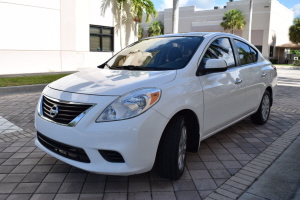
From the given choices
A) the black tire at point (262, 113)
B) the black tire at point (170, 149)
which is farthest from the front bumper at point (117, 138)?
the black tire at point (262, 113)

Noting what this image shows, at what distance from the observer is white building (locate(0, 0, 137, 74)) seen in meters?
13.1

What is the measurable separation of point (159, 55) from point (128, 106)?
1316mm

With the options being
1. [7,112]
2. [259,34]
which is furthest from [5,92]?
[259,34]

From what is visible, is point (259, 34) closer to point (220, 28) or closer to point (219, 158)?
point (220, 28)

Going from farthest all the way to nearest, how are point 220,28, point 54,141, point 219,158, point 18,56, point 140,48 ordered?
point 220,28, point 18,56, point 140,48, point 219,158, point 54,141

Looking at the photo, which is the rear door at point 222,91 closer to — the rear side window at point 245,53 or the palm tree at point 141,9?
the rear side window at point 245,53

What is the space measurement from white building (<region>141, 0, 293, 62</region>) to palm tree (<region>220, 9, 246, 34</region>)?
1113mm

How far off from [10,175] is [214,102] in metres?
2.57

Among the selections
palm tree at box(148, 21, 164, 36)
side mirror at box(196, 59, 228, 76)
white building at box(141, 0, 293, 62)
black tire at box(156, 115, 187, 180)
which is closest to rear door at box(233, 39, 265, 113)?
side mirror at box(196, 59, 228, 76)

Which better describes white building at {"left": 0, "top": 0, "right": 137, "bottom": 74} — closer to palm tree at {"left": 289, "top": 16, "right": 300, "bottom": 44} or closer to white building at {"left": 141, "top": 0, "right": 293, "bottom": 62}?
white building at {"left": 141, "top": 0, "right": 293, "bottom": 62}

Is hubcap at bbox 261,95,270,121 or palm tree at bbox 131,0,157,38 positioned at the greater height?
palm tree at bbox 131,0,157,38

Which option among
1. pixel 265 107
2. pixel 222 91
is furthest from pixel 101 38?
pixel 222 91

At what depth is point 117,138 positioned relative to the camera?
263cm

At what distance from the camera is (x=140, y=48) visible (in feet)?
14.0
